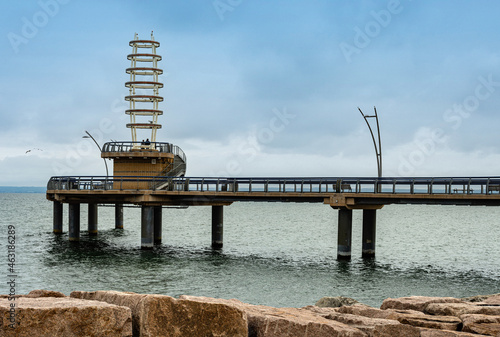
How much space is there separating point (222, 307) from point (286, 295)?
16.3 meters

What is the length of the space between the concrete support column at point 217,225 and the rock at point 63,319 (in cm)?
3479

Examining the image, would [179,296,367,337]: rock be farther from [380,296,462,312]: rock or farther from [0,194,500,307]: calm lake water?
[0,194,500,307]: calm lake water

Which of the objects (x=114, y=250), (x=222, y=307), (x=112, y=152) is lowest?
(x=114, y=250)

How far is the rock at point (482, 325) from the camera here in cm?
1263

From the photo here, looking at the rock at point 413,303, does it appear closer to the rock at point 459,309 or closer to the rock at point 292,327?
the rock at point 459,309

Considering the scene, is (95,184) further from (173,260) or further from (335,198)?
(335,198)

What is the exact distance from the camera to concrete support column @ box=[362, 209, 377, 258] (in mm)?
40047

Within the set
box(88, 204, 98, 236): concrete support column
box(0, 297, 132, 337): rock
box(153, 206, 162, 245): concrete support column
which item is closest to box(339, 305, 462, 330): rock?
box(0, 297, 132, 337): rock

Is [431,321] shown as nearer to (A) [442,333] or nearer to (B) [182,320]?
(A) [442,333]

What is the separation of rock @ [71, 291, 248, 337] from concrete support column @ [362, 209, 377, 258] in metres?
29.4

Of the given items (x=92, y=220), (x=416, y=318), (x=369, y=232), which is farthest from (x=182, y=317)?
(x=92, y=220)

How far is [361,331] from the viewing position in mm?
12000

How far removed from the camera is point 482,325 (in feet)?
42.2

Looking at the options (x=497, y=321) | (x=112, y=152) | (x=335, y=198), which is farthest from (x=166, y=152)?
(x=497, y=321)
